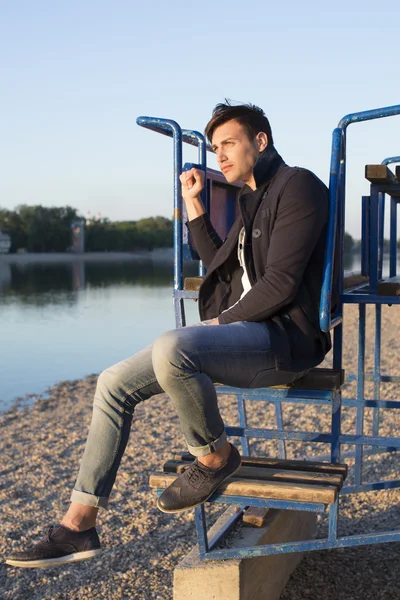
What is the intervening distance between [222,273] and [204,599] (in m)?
1.42

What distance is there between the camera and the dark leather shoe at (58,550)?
2.88m

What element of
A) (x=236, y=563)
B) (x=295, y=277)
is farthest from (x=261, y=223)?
(x=236, y=563)

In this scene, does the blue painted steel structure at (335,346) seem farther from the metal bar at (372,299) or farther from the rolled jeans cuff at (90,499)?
A: the rolled jeans cuff at (90,499)

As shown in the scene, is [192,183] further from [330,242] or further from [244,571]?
[244,571]

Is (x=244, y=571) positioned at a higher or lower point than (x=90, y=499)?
lower

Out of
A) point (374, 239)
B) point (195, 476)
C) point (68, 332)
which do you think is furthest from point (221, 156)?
point (68, 332)

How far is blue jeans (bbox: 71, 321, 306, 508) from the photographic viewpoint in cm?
273

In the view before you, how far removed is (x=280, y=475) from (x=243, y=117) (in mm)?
1542

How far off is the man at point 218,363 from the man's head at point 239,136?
21 centimetres

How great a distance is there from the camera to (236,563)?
317 cm

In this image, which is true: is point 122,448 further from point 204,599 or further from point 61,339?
point 61,339

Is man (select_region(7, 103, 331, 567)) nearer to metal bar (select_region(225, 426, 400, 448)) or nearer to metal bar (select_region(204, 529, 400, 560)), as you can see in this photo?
metal bar (select_region(225, 426, 400, 448))

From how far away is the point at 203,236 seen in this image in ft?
12.1

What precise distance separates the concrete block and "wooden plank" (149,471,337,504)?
1.42 feet
